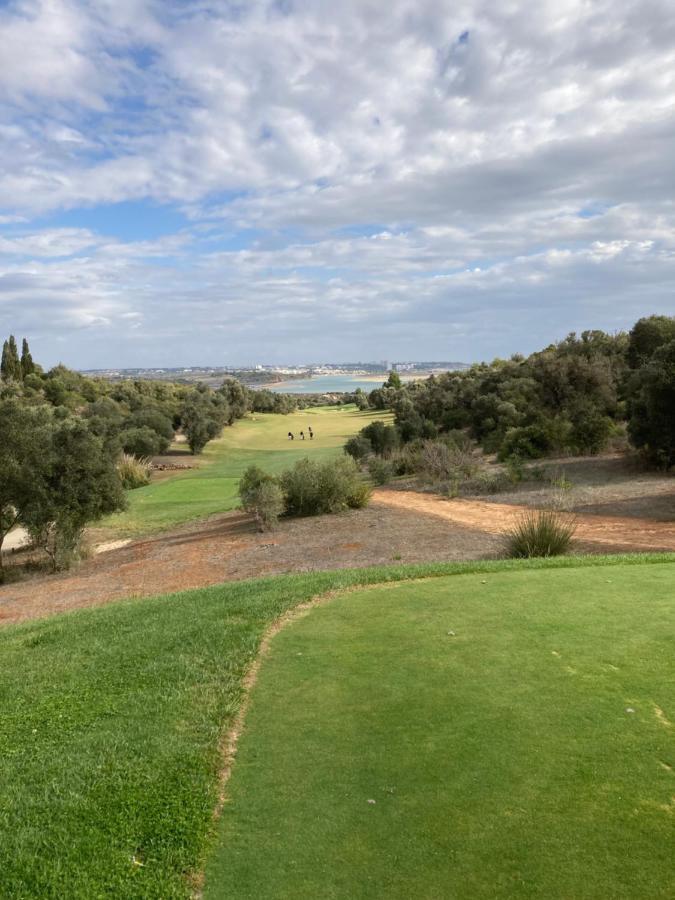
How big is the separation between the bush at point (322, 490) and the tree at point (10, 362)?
230ft

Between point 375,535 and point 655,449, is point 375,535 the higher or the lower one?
the lower one

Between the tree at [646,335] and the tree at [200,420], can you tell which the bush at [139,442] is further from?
the tree at [646,335]

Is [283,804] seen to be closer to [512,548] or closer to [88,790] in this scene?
[88,790]

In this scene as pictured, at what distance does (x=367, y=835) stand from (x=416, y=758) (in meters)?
0.90

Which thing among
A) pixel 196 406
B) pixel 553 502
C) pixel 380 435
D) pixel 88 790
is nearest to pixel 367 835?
pixel 88 790

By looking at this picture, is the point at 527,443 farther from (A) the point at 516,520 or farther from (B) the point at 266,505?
(B) the point at 266,505

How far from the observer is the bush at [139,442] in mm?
50287

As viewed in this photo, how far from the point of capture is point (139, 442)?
50.9m

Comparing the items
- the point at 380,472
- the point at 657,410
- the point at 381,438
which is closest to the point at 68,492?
the point at 380,472

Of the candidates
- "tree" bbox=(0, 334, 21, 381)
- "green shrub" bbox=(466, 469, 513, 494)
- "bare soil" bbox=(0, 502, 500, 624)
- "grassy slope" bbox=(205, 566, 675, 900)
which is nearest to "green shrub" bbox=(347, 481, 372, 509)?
"bare soil" bbox=(0, 502, 500, 624)

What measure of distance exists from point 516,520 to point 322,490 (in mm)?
7288

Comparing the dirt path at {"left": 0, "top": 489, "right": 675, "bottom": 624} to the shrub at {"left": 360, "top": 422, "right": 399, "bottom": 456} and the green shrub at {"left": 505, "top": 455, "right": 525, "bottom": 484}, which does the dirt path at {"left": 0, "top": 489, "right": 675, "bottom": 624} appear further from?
the shrub at {"left": 360, "top": 422, "right": 399, "bottom": 456}

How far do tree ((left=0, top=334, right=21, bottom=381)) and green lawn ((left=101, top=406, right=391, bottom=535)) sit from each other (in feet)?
95.5

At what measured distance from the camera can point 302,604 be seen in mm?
10094
